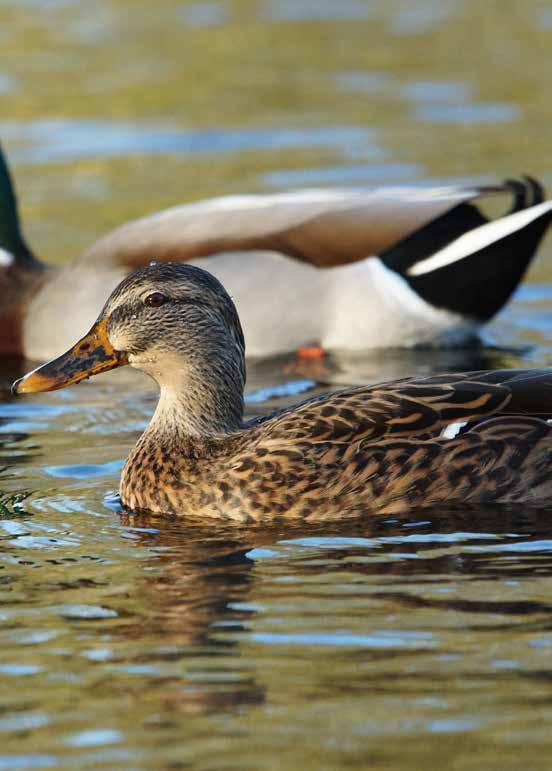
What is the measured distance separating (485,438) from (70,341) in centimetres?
437

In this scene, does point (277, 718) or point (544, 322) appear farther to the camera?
point (544, 322)

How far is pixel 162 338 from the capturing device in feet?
→ 24.4

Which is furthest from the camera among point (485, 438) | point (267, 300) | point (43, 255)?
point (43, 255)

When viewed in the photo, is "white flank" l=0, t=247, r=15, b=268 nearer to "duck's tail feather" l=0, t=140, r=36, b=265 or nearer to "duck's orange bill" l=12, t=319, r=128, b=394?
"duck's tail feather" l=0, t=140, r=36, b=265

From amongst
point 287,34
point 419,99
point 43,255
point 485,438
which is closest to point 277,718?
point 485,438

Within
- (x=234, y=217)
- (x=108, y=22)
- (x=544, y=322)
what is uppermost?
(x=108, y=22)

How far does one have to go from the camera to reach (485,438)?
6953 millimetres

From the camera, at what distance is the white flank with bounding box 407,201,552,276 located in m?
10.2

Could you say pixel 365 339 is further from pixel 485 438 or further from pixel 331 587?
pixel 331 587

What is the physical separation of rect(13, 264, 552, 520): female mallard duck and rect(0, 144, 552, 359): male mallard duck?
318cm

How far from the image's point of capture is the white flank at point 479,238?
400 inches

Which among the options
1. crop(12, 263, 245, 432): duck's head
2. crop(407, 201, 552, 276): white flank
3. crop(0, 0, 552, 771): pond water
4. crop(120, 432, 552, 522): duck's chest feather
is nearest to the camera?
crop(0, 0, 552, 771): pond water

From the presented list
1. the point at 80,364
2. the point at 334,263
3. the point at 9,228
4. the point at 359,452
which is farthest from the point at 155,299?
the point at 9,228

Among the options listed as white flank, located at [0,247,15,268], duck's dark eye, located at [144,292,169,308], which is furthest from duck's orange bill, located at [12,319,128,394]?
white flank, located at [0,247,15,268]
